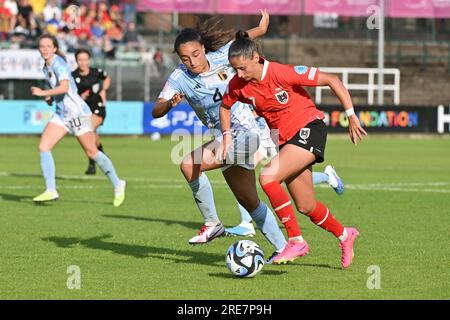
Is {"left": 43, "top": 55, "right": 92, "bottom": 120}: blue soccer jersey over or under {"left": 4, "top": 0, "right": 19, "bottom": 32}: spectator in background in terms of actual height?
under

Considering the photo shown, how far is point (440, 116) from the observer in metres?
32.7

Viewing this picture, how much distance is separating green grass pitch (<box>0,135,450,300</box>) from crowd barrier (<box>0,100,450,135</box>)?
9.84 metres

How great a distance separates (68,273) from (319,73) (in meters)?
2.69

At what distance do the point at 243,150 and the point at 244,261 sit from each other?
153 centimetres

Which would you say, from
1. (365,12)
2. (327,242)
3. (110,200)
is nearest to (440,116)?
(365,12)

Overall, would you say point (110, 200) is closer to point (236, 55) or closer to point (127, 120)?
point (236, 55)

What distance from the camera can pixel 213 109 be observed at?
9.75 metres

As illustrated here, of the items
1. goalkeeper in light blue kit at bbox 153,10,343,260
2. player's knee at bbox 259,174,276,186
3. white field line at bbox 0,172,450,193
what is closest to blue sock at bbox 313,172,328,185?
goalkeeper in light blue kit at bbox 153,10,343,260

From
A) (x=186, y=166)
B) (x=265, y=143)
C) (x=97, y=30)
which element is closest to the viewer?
(x=186, y=166)

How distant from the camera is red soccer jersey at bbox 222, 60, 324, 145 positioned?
335 inches

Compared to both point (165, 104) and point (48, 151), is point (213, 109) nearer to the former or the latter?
point (165, 104)

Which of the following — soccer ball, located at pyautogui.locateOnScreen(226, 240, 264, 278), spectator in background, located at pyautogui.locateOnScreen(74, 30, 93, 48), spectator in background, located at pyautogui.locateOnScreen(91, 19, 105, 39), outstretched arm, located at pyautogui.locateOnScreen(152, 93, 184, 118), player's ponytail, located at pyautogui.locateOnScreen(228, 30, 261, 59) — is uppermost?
spectator in background, located at pyautogui.locateOnScreen(91, 19, 105, 39)

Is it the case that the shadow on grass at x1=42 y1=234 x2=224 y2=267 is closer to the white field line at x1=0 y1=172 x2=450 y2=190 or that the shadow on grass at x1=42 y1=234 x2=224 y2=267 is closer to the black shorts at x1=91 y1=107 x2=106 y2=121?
the white field line at x1=0 y1=172 x2=450 y2=190

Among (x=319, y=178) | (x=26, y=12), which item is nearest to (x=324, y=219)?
(x=319, y=178)
